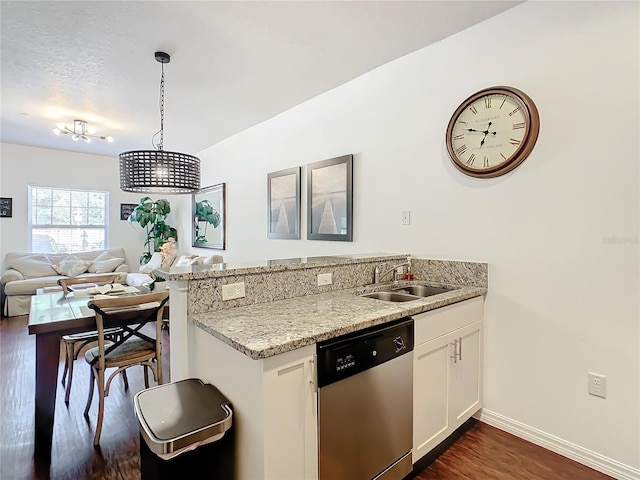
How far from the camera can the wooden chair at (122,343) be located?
81.1 inches

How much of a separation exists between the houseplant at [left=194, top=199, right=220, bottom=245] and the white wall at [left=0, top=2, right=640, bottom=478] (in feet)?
9.95

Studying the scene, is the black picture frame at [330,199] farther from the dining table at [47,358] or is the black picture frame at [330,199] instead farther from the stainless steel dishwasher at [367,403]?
the dining table at [47,358]

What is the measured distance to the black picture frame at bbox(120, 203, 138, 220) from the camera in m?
6.59

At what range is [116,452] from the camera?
6.32ft

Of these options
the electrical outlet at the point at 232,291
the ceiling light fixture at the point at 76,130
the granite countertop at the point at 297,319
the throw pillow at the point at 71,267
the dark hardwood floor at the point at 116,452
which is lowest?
the dark hardwood floor at the point at 116,452

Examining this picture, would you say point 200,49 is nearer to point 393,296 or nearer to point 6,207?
point 393,296

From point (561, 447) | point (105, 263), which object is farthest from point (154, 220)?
point (561, 447)

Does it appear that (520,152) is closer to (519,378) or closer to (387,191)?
(387,191)

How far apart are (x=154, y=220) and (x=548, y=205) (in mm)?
6187

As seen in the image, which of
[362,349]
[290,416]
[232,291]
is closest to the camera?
[290,416]

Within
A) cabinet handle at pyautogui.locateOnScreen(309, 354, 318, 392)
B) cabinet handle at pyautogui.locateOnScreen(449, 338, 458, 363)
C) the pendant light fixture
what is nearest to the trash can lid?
cabinet handle at pyautogui.locateOnScreen(309, 354, 318, 392)

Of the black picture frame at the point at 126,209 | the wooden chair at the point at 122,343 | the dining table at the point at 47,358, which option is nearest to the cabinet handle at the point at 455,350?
the wooden chair at the point at 122,343

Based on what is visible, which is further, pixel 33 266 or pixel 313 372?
pixel 33 266

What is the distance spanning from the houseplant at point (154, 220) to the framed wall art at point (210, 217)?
77cm
